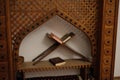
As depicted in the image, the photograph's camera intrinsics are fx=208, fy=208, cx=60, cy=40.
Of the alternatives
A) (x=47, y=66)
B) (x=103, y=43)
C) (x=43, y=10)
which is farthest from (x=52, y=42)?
(x=103, y=43)

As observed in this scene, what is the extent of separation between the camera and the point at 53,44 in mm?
2580

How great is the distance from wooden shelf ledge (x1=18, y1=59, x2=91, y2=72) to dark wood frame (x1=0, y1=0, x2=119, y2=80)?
14 cm

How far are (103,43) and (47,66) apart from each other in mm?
713

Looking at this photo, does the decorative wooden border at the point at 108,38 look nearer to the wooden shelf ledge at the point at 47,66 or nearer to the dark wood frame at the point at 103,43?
the dark wood frame at the point at 103,43

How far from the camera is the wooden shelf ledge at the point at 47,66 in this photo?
7.94 feet

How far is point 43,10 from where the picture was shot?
2295mm

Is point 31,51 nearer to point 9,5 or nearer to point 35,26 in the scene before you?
point 35,26

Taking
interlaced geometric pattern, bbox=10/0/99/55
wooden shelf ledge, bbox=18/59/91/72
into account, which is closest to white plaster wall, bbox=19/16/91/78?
wooden shelf ledge, bbox=18/59/91/72

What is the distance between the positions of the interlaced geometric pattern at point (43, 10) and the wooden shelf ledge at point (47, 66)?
1.25 ft

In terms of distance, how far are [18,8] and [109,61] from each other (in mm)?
1238

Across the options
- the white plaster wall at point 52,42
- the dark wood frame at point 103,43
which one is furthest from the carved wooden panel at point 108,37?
the white plaster wall at point 52,42

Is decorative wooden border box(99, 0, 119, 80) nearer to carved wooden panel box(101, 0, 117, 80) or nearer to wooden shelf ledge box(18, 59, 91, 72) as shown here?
carved wooden panel box(101, 0, 117, 80)

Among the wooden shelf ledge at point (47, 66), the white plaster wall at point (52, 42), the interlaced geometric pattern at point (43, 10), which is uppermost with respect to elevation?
the interlaced geometric pattern at point (43, 10)

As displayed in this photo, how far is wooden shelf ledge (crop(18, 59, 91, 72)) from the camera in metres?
2.42
